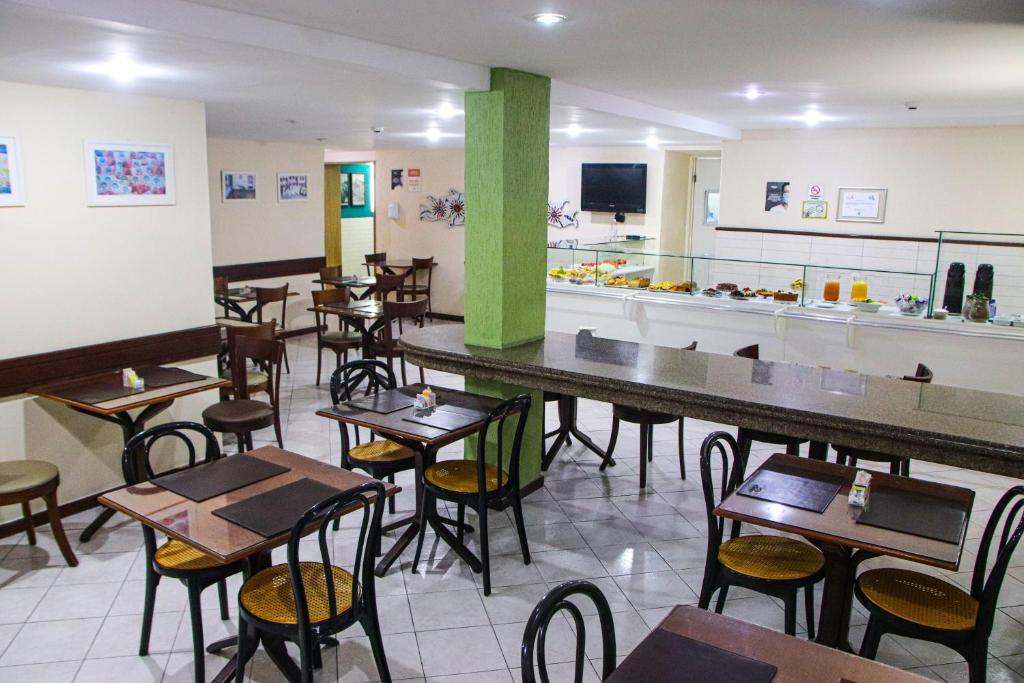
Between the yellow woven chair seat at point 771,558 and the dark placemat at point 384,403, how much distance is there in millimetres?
1799

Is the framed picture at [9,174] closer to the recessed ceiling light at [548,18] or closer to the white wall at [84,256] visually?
the white wall at [84,256]

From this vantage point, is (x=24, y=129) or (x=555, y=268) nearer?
(x=24, y=129)

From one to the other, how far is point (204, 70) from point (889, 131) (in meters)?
6.33

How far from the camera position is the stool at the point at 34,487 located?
381cm

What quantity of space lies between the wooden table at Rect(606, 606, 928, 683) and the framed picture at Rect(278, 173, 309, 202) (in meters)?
8.41

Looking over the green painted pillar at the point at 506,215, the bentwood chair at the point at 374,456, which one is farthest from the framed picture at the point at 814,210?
the bentwood chair at the point at 374,456

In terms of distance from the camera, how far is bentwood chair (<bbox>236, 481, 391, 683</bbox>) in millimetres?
2629

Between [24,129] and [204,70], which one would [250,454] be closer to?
[204,70]

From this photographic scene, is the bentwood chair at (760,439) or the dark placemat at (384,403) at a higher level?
the dark placemat at (384,403)

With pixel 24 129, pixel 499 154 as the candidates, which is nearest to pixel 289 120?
pixel 24 129

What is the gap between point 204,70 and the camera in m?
4.04

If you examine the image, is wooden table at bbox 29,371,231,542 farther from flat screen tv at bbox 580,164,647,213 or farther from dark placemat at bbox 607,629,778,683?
flat screen tv at bbox 580,164,647,213

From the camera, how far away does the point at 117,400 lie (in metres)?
4.27

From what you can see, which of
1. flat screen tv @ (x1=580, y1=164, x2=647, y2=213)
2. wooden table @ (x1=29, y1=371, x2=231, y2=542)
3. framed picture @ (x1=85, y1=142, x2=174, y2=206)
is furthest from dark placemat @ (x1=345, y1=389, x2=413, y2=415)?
flat screen tv @ (x1=580, y1=164, x2=647, y2=213)
